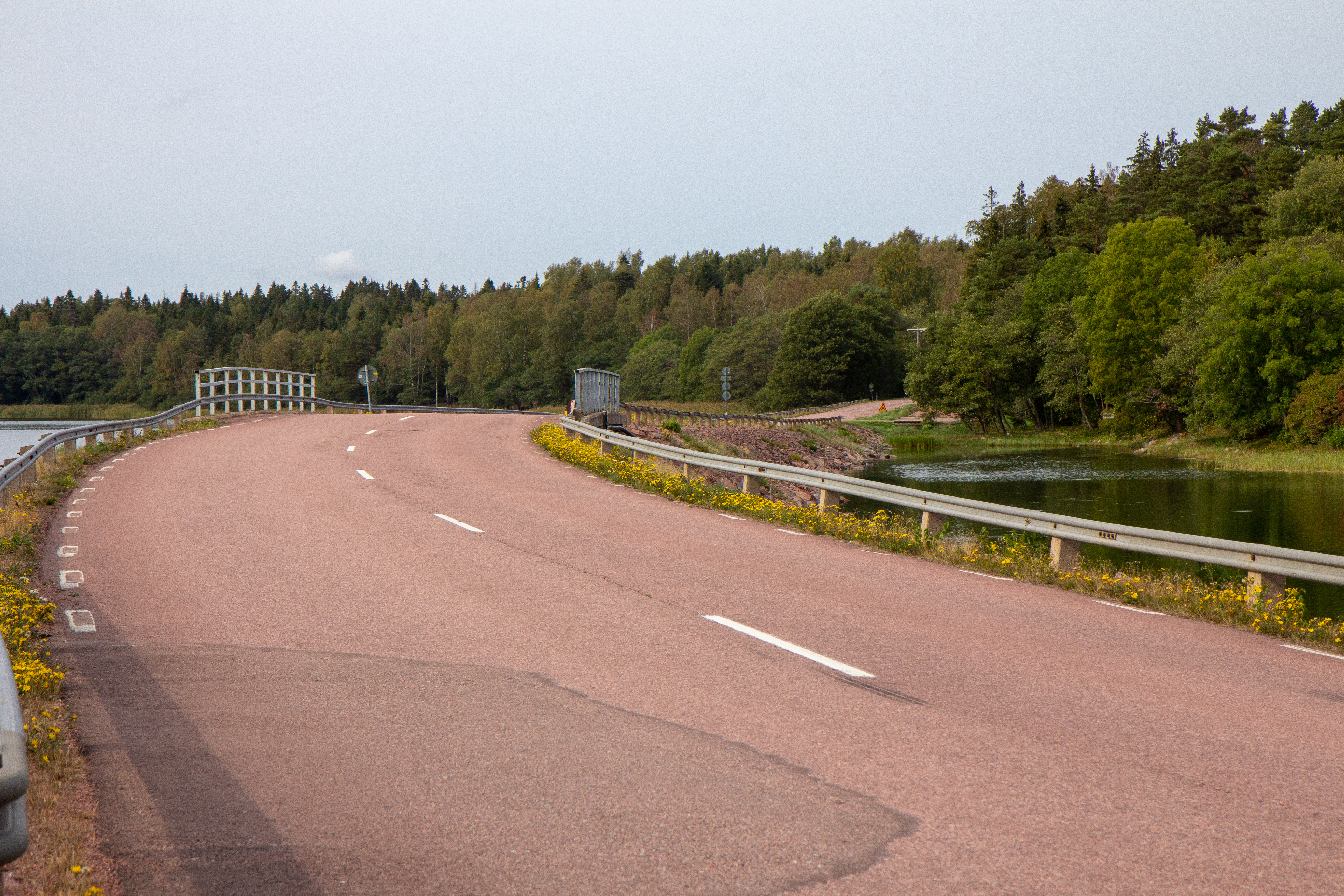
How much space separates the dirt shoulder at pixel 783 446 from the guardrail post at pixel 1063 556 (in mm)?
10302

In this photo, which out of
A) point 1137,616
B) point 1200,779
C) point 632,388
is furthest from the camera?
point 632,388

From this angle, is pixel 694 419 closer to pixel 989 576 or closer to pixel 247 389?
pixel 247 389

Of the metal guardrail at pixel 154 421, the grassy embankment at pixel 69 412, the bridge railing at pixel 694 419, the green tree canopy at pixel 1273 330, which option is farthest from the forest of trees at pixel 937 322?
the metal guardrail at pixel 154 421

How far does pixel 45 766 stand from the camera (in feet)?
15.6

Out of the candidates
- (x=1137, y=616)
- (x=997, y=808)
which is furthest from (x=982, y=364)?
(x=997, y=808)

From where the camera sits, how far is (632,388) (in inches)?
5138

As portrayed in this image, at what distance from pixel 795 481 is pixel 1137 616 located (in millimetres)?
7613

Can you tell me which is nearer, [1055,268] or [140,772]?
[140,772]

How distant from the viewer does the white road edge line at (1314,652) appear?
7.45 metres

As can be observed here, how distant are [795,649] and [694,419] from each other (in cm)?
4195

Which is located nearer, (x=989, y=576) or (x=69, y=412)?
(x=989, y=576)

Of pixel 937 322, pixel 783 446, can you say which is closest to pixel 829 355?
pixel 937 322

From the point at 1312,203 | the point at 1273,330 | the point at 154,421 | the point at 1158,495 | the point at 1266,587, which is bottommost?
the point at 1158,495

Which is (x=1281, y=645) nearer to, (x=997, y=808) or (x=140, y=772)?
(x=997, y=808)
